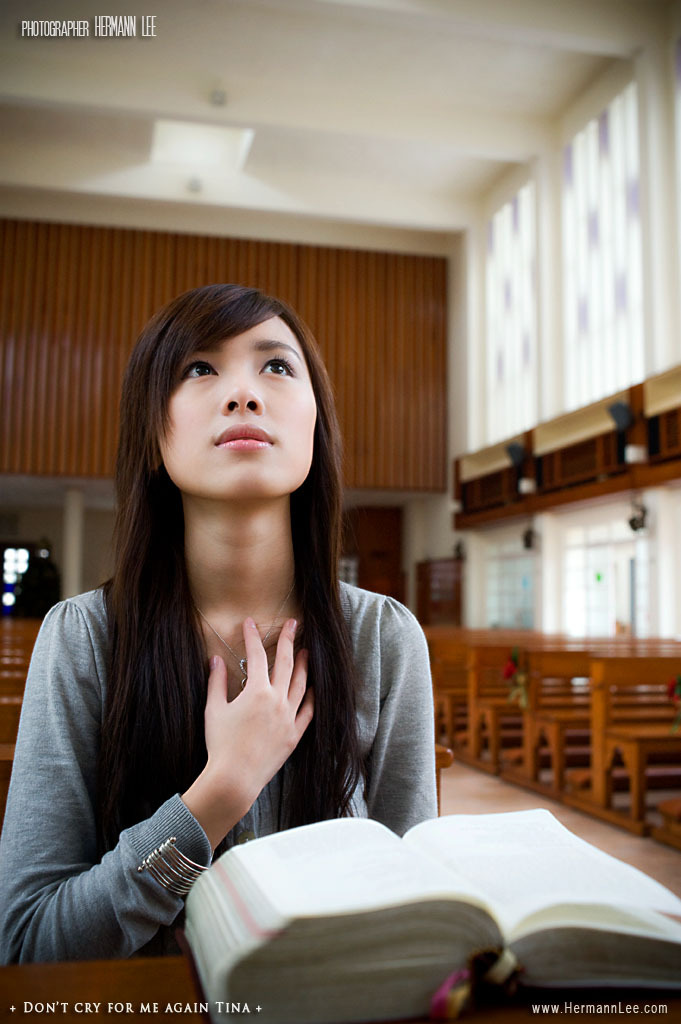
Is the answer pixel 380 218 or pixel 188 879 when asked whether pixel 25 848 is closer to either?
pixel 188 879

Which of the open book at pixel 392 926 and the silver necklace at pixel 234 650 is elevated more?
the silver necklace at pixel 234 650

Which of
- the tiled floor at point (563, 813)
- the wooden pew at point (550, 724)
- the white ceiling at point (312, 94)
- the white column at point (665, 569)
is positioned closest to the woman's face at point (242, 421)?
the tiled floor at point (563, 813)

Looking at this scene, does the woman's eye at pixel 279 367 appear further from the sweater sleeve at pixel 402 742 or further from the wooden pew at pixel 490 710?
the wooden pew at pixel 490 710

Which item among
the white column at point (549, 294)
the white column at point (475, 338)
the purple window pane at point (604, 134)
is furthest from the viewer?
the white column at point (475, 338)

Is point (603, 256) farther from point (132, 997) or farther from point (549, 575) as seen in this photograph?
point (132, 997)

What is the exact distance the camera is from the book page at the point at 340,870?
57 centimetres

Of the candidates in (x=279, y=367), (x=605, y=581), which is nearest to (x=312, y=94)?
(x=605, y=581)

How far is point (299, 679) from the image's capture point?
1.04 m

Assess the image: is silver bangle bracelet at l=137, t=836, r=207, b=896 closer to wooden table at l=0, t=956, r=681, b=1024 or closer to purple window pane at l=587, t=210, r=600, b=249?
wooden table at l=0, t=956, r=681, b=1024

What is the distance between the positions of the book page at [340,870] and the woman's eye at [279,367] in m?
0.59

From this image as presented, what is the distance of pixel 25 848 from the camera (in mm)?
949

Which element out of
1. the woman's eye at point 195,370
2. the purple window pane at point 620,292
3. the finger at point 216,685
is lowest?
the finger at point 216,685

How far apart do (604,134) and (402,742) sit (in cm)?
1172

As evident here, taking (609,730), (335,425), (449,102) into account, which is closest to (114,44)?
(449,102)
